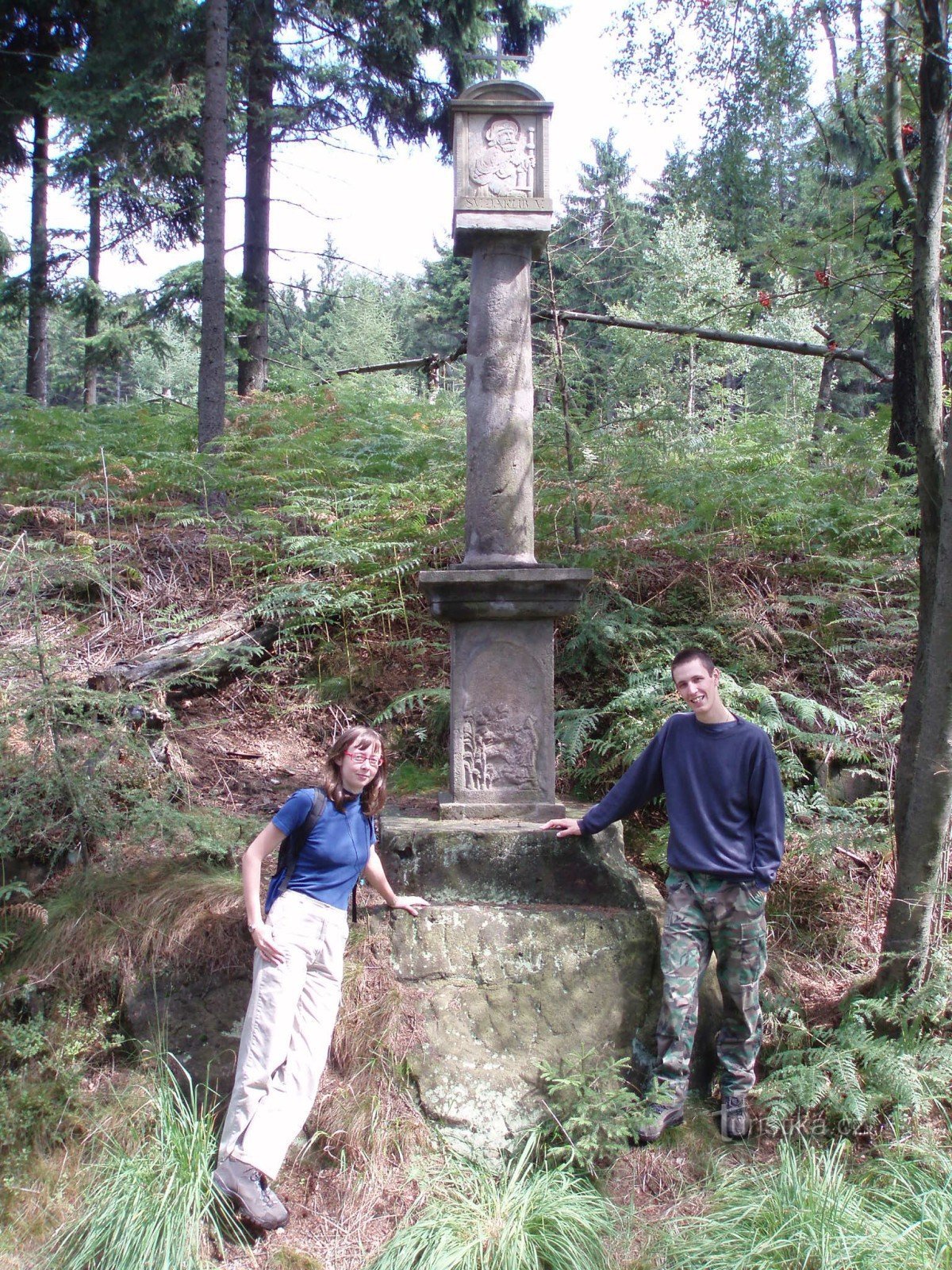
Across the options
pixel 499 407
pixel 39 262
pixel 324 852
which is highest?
pixel 39 262

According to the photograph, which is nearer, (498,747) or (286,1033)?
(286,1033)

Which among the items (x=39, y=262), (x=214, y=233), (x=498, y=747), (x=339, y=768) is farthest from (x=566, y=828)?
(x=39, y=262)

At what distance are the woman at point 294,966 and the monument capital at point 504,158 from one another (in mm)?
2847

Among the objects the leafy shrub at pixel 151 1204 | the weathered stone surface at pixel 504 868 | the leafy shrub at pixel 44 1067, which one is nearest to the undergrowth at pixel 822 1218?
the weathered stone surface at pixel 504 868

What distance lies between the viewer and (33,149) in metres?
13.7

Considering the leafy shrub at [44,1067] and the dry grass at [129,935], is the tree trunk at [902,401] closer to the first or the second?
the dry grass at [129,935]

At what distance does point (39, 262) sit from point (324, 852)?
13.0 metres

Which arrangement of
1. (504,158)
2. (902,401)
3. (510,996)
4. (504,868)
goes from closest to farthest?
(510,996)
(504,868)
(504,158)
(902,401)

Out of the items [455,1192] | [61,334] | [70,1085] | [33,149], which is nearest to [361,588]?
[70,1085]

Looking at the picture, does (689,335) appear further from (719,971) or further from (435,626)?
(719,971)

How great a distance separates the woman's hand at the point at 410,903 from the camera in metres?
3.89

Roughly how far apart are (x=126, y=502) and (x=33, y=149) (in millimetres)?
8973

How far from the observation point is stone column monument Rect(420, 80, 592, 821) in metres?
4.39

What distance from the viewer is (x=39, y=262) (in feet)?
43.3
